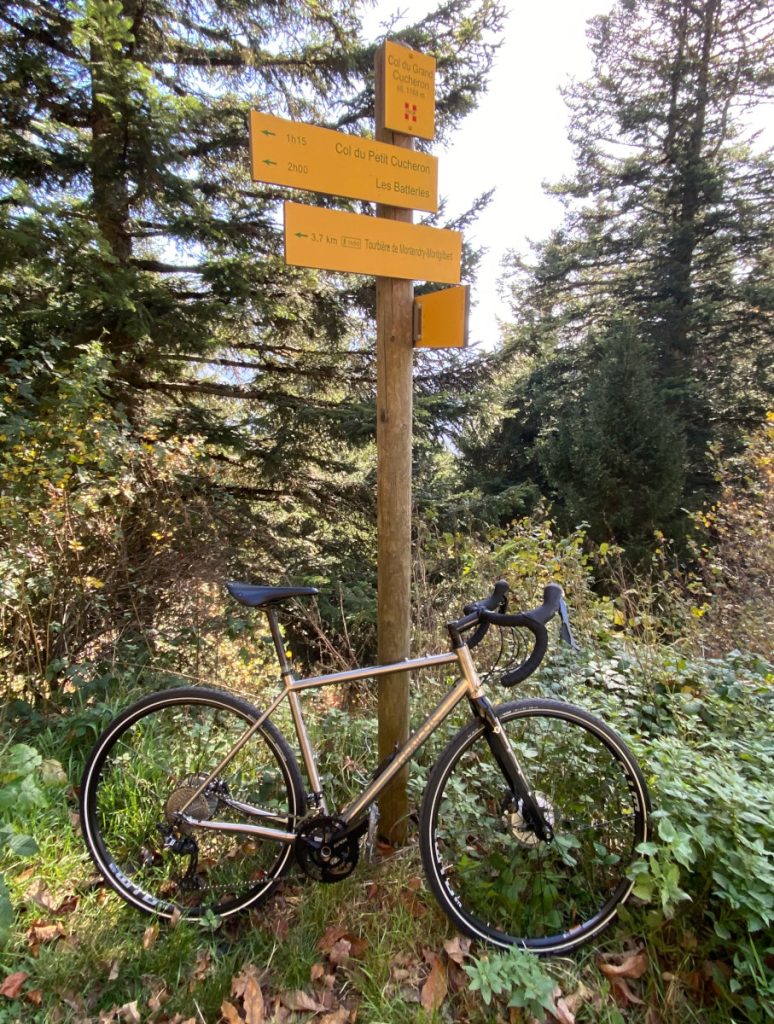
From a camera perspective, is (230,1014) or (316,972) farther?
(316,972)

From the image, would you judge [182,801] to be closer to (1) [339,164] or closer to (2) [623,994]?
(2) [623,994]

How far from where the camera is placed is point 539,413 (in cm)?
1508

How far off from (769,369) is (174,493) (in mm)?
14800

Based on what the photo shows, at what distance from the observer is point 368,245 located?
6.17ft

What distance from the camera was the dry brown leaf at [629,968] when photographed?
5.49 ft

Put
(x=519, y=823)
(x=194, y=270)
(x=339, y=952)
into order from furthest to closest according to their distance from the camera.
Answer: (x=194, y=270) → (x=519, y=823) → (x=339, y=952)

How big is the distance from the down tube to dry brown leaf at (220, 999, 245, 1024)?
1.89 feet

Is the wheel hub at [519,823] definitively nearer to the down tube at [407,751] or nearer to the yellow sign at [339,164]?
the down tube at [407,751]

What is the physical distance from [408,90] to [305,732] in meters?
2.35

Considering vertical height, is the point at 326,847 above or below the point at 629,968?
above

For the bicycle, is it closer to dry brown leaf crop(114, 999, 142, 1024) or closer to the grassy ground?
the grassy ground

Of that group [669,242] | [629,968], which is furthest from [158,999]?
[669,242]

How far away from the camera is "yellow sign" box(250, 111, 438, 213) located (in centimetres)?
169

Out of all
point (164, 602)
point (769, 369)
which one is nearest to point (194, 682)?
point (164, 602)
